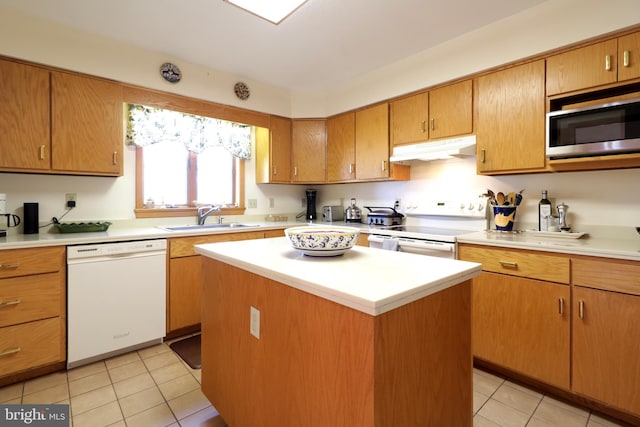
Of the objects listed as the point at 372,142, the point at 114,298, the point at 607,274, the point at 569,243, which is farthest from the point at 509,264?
the point at 114,298

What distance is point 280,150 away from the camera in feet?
11.7

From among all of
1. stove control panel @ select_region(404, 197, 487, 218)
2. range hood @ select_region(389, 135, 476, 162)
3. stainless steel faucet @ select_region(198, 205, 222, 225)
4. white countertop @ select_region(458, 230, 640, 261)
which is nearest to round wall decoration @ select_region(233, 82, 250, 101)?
stainless steel faucet @ select_region(198, 205, 222, 225)

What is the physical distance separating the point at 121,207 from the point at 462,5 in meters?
3.13

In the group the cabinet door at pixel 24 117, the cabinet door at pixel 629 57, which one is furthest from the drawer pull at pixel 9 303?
the cabinet door at pixel 629 57

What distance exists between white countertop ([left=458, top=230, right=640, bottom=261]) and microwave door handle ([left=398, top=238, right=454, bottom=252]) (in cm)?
9

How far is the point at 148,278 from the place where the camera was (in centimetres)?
237

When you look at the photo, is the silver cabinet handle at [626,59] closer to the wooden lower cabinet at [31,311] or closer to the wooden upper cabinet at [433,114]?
the wooden upper cabinet at [433,114]

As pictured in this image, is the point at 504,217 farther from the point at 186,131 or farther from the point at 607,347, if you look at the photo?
the point at 186,131

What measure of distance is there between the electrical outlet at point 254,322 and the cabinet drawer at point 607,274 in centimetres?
173

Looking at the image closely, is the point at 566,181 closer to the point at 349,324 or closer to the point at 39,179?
the point at 349,324

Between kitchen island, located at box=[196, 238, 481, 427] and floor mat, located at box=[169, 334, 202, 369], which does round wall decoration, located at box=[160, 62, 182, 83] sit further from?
floor mat, located at box=[169, 334, 202, 369]

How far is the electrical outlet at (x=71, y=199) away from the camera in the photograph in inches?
98.3

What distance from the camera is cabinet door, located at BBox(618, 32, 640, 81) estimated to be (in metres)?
1.74

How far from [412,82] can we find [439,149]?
2.35 ft
